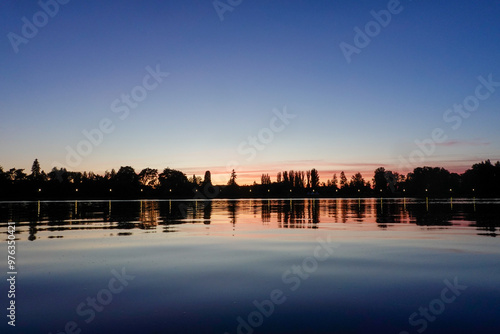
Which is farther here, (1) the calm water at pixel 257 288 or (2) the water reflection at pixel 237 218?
(2) the water reflection at pixel 237 218

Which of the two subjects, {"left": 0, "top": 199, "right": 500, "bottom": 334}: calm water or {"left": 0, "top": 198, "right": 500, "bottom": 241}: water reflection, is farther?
{"left": 0, "top": 198, "right": 500, "bottom": 241}: water reflection

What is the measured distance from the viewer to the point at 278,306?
719 centimetres

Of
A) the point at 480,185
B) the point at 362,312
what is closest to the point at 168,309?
the point at 362,312

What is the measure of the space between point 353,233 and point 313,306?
12838 mm

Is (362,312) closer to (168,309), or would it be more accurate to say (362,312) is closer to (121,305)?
(168,309)

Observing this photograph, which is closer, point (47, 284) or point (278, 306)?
point (278, 306)

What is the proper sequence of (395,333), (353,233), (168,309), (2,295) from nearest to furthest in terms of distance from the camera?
(395,333), (168,309), (2,295), (353,233)

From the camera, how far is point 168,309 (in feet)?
22.8

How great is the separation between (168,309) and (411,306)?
4.44m

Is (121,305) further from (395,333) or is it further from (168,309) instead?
(395,333)

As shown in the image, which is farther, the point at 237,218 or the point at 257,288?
the point at 237,218

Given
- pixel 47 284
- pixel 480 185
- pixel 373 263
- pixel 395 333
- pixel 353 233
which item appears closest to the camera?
pixel 395 333

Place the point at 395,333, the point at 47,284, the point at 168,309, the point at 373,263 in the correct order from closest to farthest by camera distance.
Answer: the point at 395,333 < the point at 168,309 < the point at 47,284 < the point at 373,263

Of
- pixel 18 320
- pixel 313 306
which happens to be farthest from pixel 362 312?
pixel 18 320
